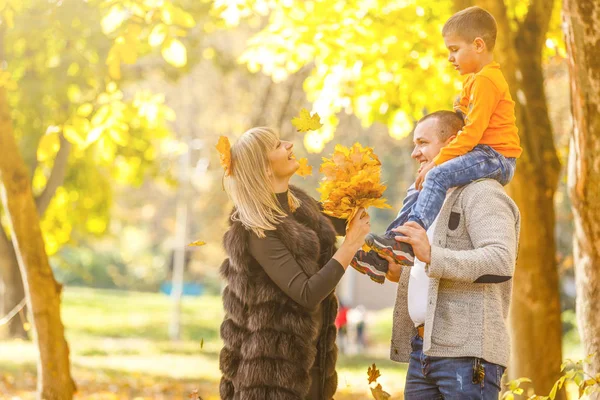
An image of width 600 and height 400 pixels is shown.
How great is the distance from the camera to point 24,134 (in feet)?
55.9

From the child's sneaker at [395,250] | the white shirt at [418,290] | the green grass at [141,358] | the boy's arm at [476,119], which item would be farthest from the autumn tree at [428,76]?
the child's sneaker at [395,250]

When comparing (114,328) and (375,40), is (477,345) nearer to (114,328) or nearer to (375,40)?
(375,40)

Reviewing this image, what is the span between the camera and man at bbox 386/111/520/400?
3002 millimetres

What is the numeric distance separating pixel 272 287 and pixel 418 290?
2.29 ft

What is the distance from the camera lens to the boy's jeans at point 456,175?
325 cm

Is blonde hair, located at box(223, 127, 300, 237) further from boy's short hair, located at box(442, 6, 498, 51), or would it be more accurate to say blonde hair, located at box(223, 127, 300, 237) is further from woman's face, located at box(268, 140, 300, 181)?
boy's short hair, located at box(442, 6, 498, 51)

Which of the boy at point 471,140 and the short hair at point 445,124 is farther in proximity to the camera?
the short hair at point 445,124

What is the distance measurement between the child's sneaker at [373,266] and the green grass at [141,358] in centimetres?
54

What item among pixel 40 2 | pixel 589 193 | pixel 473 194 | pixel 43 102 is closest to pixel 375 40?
pixel 40 2

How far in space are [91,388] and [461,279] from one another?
32.7 feet

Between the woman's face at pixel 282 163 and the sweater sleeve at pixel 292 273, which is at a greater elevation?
the woman's face at pixel 282 163

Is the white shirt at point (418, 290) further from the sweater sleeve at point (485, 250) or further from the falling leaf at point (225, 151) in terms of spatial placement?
the falling leaf at point (225, 151)

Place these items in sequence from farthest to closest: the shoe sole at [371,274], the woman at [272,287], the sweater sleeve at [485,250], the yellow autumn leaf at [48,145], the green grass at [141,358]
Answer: the green grass at [141,358]
the yellow autumn leaf at [48,145]
the woman at [272,287]
the shoe sole at [371,274]
the sweater sleeve at [485,250]

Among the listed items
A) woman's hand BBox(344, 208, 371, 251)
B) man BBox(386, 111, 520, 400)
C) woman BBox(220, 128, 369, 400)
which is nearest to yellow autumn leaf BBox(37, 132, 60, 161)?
woman BBox(220, 128, 369, 400)
